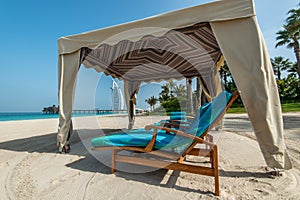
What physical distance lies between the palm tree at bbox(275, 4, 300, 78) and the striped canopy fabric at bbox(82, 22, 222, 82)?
55.5ft

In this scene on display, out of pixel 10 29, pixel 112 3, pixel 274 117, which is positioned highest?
pixel 10 29

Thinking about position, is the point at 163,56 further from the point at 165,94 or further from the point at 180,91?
the point at 165,94

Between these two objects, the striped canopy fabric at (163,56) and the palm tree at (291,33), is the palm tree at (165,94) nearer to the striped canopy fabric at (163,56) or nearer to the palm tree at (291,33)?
the striped canopy fabric at (163,56)

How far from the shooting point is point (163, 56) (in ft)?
13.2

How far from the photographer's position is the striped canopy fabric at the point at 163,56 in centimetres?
296

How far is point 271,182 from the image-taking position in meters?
1.56

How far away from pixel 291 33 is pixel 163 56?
18987 mm

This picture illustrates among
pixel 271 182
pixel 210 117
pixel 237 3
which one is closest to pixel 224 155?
pixel 271 182

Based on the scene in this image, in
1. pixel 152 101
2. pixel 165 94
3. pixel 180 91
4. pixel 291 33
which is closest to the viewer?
pixel 291 33

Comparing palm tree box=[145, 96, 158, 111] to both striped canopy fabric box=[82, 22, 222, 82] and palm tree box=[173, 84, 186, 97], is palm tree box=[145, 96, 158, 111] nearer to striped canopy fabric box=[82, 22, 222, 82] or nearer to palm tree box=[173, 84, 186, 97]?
palm tree box=[173, 84, 186, 97]

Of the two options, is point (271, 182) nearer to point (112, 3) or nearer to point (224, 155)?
point (224, 155)

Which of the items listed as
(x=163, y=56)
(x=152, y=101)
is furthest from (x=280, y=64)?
(x=163, y=56)

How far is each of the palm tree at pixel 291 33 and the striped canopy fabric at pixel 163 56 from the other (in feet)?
55.5

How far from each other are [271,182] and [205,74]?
13.1 ft
